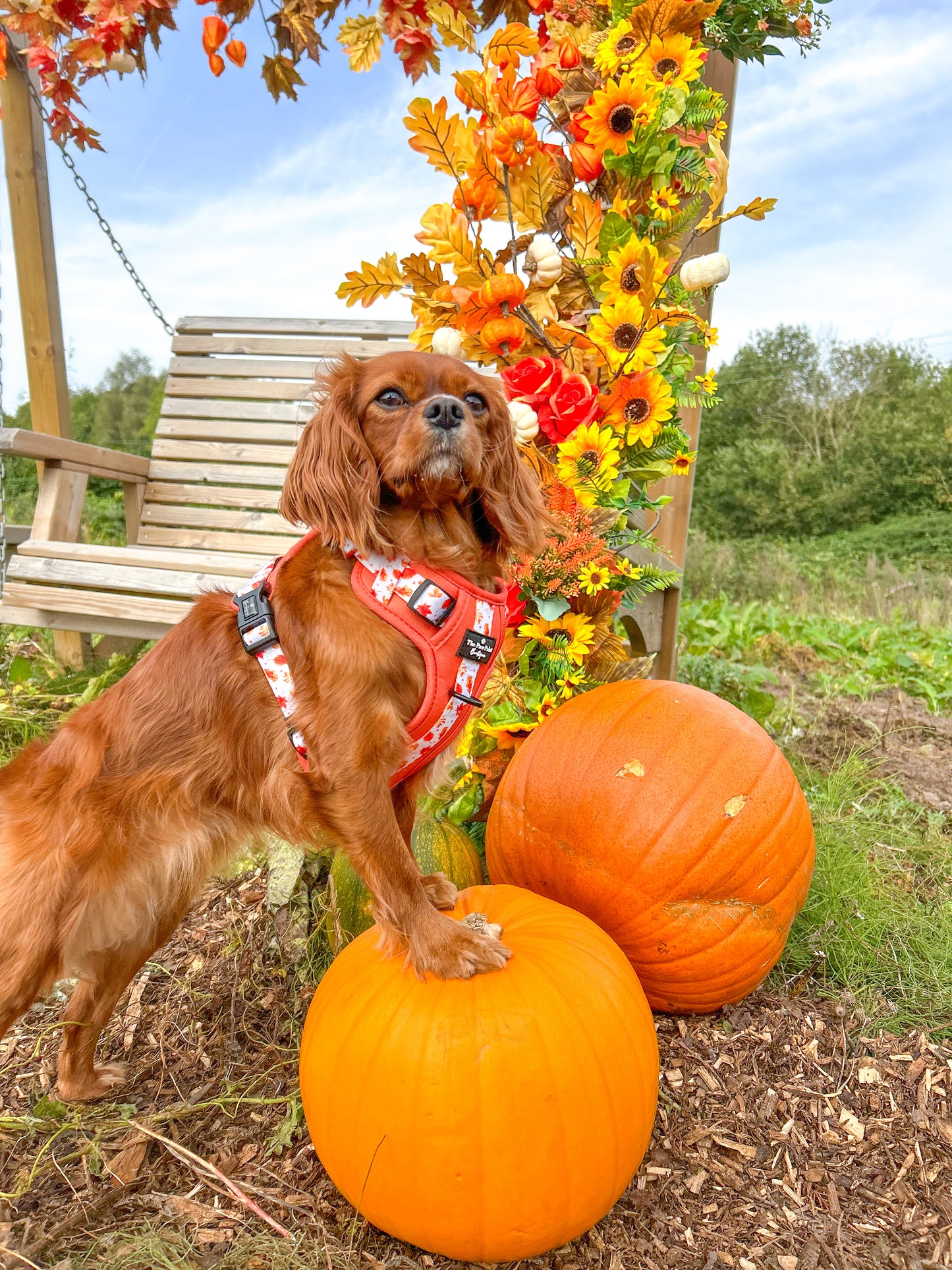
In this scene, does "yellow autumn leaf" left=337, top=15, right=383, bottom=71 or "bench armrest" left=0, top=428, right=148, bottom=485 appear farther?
"bench armrest" left=0, top=428, right=148, bottom=485

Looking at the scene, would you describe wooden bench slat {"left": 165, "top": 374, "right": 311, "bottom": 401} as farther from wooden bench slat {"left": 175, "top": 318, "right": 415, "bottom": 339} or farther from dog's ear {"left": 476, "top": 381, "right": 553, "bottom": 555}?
dog's ear {"left": 476, "top": 381, "right": 553, "bottom": 555}

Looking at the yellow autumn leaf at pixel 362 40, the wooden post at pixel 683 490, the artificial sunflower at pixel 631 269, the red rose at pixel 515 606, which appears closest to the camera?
the artificial sunflower at pixel 631 269

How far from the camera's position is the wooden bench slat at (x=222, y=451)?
4898 mm

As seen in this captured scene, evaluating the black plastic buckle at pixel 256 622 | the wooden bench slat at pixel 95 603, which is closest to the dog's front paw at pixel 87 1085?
the black plastic buckle at pixel 256 622

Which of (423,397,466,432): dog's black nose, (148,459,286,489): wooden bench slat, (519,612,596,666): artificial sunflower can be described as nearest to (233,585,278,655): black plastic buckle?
(423,397,466,432): dog's black nose

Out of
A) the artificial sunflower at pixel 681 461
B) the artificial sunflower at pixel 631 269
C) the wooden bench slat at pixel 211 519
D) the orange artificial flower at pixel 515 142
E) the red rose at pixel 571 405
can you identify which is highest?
the orange artificial flower at pixel 515 142

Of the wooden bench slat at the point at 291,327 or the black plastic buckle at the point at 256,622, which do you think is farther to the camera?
the wooden bench slat at the point at 291,327

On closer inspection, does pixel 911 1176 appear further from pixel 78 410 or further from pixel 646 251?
pixel 78 410

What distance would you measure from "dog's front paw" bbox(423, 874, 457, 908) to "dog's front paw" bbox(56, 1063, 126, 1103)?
2.72ft

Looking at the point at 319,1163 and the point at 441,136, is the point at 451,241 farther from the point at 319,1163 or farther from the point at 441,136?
the point at 319,1163

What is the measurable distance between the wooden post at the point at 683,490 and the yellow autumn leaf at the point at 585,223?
1.73 feet

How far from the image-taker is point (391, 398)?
1.65 meters

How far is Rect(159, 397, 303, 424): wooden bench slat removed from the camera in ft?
16.1

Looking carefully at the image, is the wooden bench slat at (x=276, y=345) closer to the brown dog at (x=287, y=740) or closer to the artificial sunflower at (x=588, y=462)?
the artificial sunflower at (x=588, y=462)
